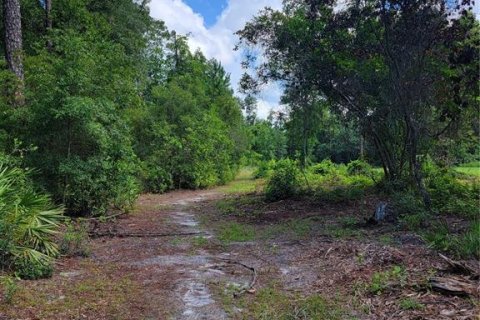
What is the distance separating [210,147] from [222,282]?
1731 centimetres

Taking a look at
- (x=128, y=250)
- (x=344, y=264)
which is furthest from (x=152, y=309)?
(x=128, y=250)

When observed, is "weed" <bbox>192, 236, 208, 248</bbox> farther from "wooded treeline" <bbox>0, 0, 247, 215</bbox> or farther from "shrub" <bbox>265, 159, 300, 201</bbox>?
"shrub" <bbox>265, 159, 300, 201</bbox>

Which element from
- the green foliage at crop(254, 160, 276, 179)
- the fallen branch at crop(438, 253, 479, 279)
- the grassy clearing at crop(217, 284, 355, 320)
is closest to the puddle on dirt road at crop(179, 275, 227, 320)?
the grassy clearing at crop(217, 284, 355, 320)

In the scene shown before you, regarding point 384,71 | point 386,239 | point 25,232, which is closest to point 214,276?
point 25,232

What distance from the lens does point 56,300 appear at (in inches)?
175

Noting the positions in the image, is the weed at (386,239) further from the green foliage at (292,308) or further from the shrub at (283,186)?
the shrub at (283,186)

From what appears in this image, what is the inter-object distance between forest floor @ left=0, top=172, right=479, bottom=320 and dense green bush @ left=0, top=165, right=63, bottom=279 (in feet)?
0.87

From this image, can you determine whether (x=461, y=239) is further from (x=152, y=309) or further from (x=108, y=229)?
(x=108, y=229)

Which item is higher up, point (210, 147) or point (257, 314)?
point (210, 147)

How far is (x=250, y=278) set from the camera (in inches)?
214

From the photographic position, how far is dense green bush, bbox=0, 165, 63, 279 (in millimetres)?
5250

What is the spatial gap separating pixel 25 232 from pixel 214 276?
9.08 feet

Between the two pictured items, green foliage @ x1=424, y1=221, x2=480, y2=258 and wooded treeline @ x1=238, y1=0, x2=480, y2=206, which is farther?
wooded treeline @ x1=238, y1=0, x2=480, y2=206

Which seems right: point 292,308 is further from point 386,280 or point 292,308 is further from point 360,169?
point 360,169
